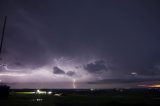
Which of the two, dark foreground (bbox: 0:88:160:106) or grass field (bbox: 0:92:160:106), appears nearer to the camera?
grass field (bbox: 0:92:160:106)

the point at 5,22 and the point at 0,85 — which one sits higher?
the point at 5,22

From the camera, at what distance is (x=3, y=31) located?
94500mm

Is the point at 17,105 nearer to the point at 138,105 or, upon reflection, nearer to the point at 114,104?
the point at 114,104

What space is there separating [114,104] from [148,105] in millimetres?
10211

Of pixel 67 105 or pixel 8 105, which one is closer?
pixel 8 105

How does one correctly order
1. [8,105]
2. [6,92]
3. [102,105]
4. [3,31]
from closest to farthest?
1. [8,105]
2. [102,105]
3. [6,92]
4. [3,31]

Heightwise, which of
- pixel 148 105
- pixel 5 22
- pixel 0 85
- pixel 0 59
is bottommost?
pixel 148 105

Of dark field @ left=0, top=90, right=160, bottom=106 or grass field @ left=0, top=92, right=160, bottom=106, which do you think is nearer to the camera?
grass field @ left=0, top=92, right=160, bottom=106

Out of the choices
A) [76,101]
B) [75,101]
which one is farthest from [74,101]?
[76,101]

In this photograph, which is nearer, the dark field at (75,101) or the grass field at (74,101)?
the grass field at (74,101)

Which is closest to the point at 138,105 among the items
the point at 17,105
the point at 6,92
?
the point at 17,105

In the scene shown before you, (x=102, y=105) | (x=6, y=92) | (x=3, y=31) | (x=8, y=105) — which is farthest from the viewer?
(x=3, y=31)

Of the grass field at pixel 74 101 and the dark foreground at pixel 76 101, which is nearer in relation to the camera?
the grass field at pixel 74 101

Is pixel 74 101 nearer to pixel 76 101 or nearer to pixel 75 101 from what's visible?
pixel 75 101
